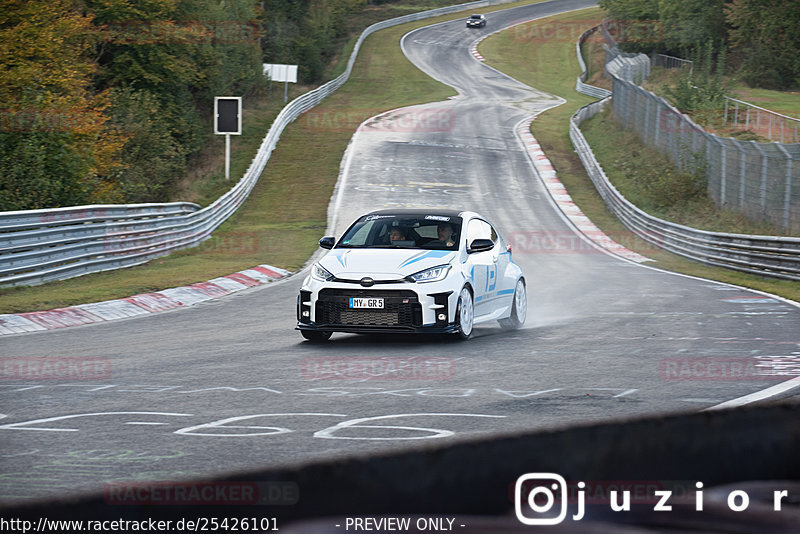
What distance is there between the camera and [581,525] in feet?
7.68

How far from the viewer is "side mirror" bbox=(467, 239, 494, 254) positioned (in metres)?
12.7

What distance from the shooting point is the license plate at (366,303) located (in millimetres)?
11555

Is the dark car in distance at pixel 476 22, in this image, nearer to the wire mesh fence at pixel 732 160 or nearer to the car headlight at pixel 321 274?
the wire mesh fence at pixel 732 160

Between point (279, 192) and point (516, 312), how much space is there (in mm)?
27926

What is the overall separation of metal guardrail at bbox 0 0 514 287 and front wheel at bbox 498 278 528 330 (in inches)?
337

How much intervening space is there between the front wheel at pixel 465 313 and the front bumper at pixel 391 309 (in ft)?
0.53

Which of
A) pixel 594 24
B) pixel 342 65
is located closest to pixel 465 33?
pixel 594 24

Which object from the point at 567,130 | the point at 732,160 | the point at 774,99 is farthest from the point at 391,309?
the point at 774,99

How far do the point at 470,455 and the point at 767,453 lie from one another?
102 centimetres

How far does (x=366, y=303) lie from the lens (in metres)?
11.6

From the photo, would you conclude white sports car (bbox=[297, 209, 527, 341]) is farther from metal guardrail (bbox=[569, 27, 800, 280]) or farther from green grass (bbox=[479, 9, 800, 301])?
metal guardrail (bbox=[569, 27, 800, 280])

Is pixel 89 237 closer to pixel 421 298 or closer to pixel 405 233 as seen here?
pixel 405 233

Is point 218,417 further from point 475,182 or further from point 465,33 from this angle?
point 465,33

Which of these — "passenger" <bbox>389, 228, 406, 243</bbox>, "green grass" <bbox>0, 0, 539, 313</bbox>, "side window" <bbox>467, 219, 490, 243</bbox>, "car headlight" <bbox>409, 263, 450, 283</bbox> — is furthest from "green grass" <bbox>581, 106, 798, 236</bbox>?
"car headlight" <bbox>409, 263, 450, 283</bbox>
